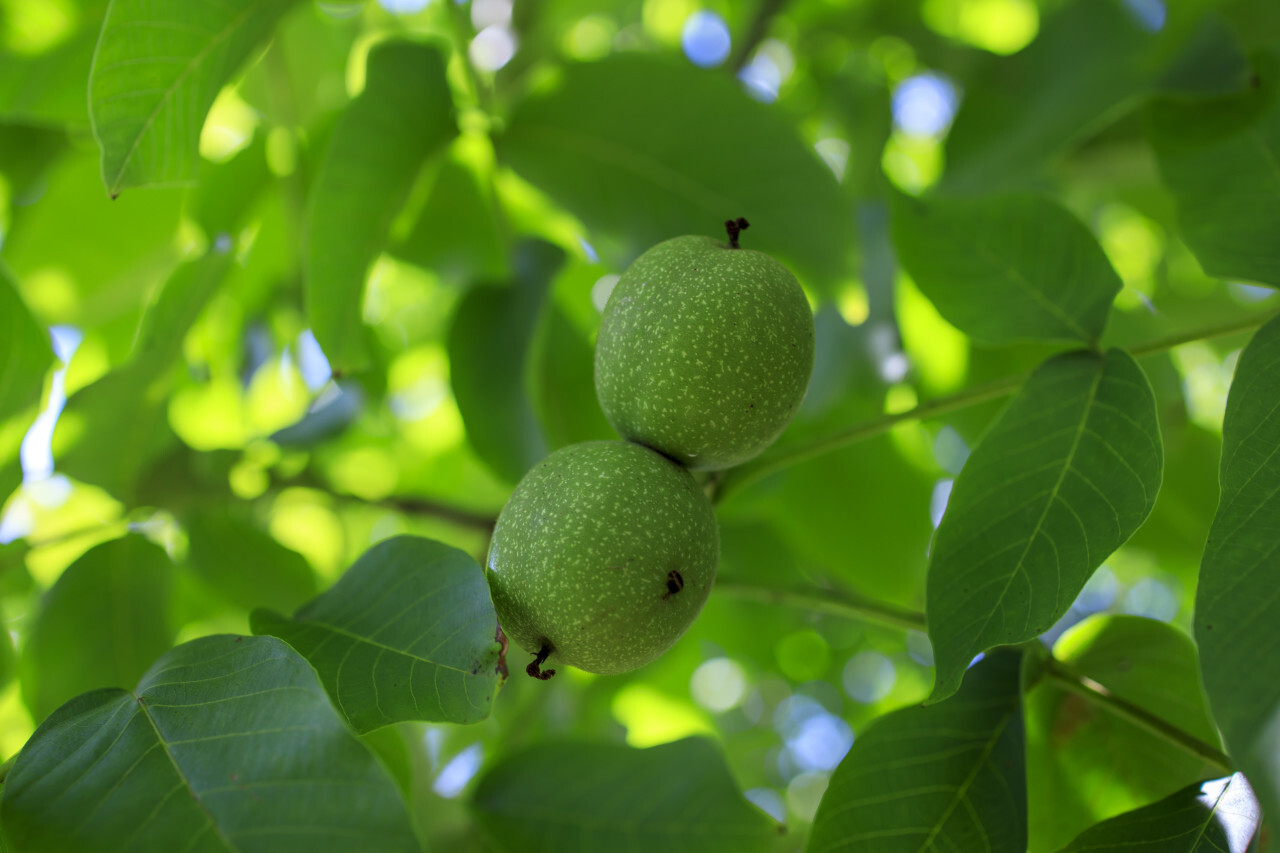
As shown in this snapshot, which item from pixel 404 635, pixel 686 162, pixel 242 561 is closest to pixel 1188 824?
pixel 404 635

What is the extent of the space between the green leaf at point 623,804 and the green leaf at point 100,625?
60 centimetres

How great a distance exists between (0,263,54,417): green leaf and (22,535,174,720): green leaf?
291 mm

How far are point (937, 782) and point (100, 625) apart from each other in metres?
1.25

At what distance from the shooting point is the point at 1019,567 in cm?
95

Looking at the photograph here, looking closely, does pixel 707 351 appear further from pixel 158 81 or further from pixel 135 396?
pixel 135 396

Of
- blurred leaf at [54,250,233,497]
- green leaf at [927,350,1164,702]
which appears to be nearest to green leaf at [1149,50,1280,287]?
green leaf at [927,350,1164,702]

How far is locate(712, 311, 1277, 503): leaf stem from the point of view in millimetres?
1104

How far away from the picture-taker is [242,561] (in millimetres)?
1649

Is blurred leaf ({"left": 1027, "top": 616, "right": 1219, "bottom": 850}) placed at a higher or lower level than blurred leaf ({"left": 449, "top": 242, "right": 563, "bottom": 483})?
lower

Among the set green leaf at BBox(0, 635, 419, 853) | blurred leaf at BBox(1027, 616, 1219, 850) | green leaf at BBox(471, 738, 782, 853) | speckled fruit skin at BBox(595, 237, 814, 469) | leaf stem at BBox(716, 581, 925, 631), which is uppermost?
speckled fruit skin at BBox(595, 237, 814, 469)

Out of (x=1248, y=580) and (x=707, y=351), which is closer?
(x=1248, y=580)

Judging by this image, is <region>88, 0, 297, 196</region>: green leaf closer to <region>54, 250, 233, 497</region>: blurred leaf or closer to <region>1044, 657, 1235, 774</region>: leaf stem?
<region>54, 250, 233, 497</region>: blurred leaf

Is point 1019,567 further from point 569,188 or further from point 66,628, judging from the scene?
point 66,628

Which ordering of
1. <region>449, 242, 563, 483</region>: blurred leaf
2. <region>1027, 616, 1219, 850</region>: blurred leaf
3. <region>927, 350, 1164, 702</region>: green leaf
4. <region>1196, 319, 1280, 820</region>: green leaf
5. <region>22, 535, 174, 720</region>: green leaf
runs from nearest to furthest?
<region>1196, 319, 1280, 820</region>: green leaf
<region>927, 350, 1164, 702</region>: green leaf
<region>1027, 616, 1219, 850</region>: blurred leaf
<region>22, 535, 174, 720</region>: green leaf
<region>449, 242, 563, 483</region>: blurred leaf
